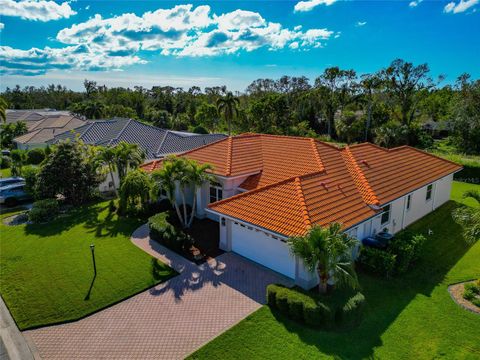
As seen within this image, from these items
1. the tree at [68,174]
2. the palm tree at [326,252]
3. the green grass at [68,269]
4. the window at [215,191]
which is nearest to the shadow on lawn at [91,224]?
the green grass at [68,269]

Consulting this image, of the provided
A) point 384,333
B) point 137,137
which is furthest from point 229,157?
point 137,137

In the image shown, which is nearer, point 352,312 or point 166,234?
point 352,312

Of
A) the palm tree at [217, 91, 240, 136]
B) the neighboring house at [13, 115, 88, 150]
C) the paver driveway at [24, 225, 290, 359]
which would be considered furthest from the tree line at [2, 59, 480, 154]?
the paver driveway at [24, 225, 290, 359]

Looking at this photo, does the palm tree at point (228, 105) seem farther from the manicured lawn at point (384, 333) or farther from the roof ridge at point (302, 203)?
the manicured lawn at point (384, 333)

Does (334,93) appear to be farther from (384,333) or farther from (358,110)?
(384,333)

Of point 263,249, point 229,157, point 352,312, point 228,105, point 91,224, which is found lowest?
point 91,224

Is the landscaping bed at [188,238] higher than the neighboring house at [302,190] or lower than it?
lower
